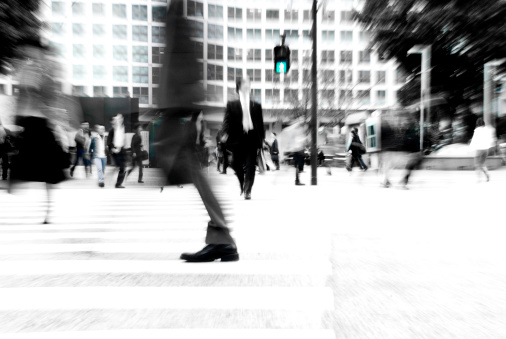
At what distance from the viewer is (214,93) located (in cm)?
445

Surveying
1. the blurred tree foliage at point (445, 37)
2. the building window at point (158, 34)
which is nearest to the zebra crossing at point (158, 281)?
the building window at point (158, 34)

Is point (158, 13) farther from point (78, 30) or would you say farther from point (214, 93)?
point (78, 30)

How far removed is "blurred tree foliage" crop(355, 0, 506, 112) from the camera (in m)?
25.7

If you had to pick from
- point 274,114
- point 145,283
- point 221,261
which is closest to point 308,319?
point 145,283

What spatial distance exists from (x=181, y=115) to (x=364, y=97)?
7118 cm

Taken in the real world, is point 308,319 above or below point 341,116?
below

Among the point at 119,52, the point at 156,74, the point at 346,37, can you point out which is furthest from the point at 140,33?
the point at 346,37

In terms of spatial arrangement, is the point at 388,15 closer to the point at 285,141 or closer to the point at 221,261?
the point at 285,141

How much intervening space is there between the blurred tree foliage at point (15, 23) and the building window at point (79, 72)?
37.2m

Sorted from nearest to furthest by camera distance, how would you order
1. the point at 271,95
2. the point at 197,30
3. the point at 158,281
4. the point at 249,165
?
the point at 158,281 < the point at 197,30 < the point at 249,165 < the point at 271,95

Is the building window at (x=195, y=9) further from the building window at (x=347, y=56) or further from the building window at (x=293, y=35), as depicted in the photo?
the building window at (x=293, y=35)

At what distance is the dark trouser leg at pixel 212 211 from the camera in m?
4.39

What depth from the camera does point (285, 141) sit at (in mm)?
14258

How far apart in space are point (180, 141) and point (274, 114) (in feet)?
218
